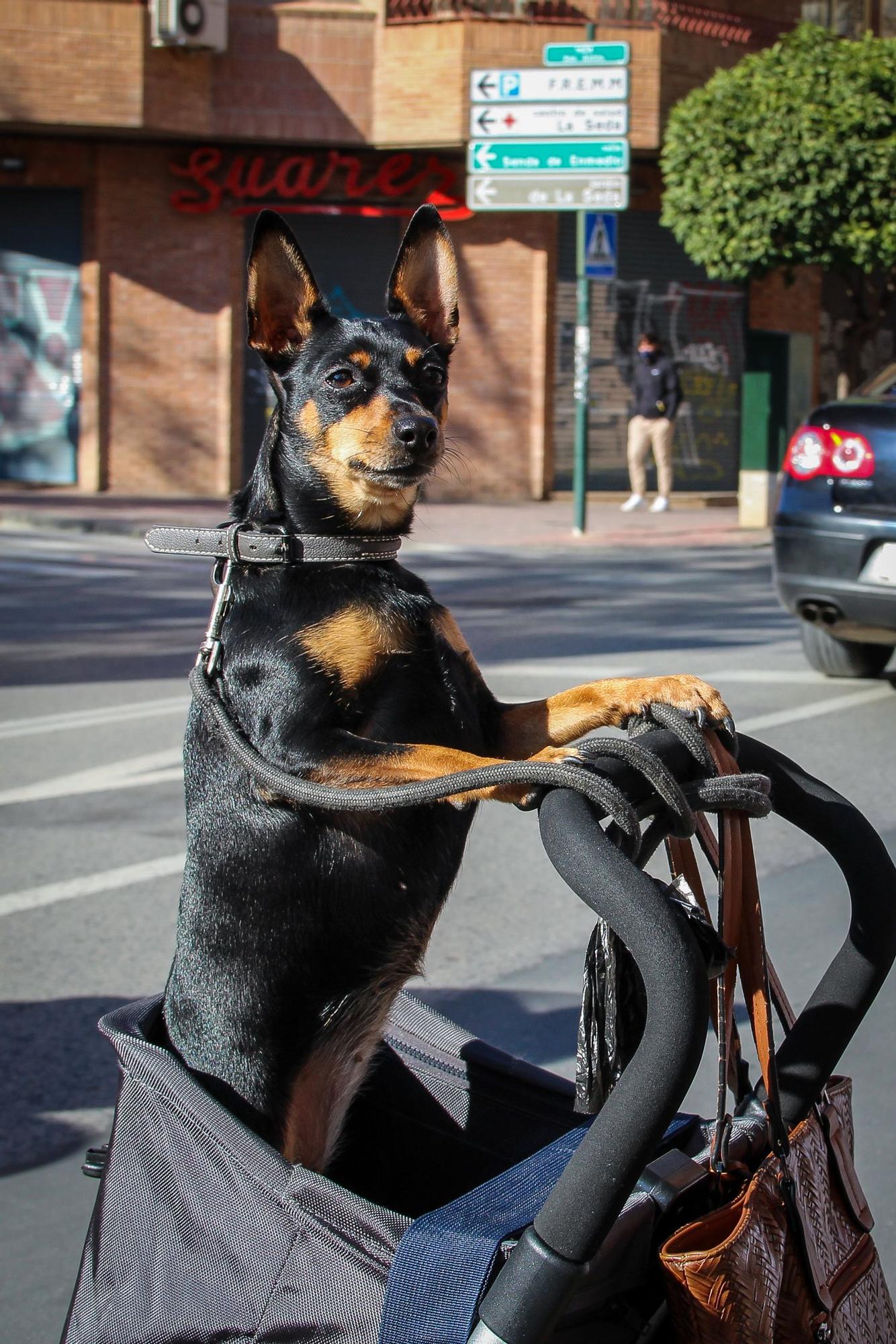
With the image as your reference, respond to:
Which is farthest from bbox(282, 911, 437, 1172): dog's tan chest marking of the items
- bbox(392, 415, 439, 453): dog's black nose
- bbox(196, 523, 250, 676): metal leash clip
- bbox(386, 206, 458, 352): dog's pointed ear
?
bbox(386, 206, 458, 352): dog's pointed ear

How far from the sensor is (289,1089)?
2037mm

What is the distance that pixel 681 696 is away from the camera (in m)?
2.04

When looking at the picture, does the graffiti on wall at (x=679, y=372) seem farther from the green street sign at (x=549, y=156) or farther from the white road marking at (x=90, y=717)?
the white road marking at (x=90, y=717)

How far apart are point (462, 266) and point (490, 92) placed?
228 inches

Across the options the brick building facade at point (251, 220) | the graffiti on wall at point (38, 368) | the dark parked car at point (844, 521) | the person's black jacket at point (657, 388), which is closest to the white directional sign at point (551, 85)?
the person's black jacket at point (657, 388)

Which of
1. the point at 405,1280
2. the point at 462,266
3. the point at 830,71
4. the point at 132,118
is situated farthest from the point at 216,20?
the point at 405,1280

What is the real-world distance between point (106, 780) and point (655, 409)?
1450 cm

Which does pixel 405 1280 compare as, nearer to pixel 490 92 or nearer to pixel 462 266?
pixel 490 92

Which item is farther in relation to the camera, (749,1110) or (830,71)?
(830,71)

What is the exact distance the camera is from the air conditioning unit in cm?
2089

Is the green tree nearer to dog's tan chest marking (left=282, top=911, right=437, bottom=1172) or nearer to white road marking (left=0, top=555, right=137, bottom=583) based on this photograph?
white road marking (left=0, top=555, right=137, bottom=583)

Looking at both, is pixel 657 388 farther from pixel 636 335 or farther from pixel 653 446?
pixel 636 335

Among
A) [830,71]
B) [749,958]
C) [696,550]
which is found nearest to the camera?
[749,958]

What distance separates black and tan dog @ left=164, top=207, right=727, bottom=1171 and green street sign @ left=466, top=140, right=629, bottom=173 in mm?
15047
